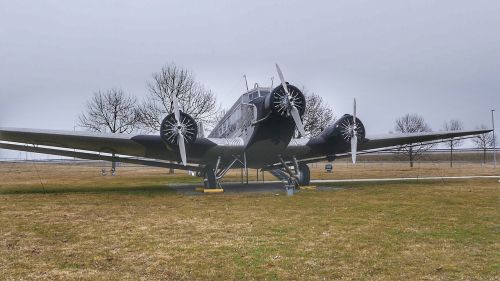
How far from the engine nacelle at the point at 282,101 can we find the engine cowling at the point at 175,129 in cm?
378

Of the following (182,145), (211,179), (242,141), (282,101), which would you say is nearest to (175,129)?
(182,145)

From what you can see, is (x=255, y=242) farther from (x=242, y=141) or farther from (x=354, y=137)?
(x=354, y=137)

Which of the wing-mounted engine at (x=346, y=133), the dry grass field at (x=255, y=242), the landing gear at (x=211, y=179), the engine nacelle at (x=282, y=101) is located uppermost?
the engine nacelle at (x=282, y=101)

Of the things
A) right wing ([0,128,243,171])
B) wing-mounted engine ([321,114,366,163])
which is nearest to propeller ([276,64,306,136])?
right wing ([0,128,243,171])

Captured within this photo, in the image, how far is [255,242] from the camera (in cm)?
848

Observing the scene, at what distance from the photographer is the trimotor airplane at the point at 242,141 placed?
19.4 m

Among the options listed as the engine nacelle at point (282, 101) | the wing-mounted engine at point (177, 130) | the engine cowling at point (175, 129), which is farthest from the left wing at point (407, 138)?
the wing-mounted engine at point (177, 130)

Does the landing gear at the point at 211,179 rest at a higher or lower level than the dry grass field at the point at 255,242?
higher

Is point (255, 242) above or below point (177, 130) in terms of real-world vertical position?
below

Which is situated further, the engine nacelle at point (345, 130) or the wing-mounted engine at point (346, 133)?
the engine nacelle at point (345, 130)

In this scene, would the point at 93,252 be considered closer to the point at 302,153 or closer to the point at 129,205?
the point at 129,205

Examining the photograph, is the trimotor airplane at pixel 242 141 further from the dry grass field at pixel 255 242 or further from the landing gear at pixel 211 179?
the dry grass field at pixel 255 242

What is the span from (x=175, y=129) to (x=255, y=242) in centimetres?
1170

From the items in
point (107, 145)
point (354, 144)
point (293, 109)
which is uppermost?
point (293, 109)
